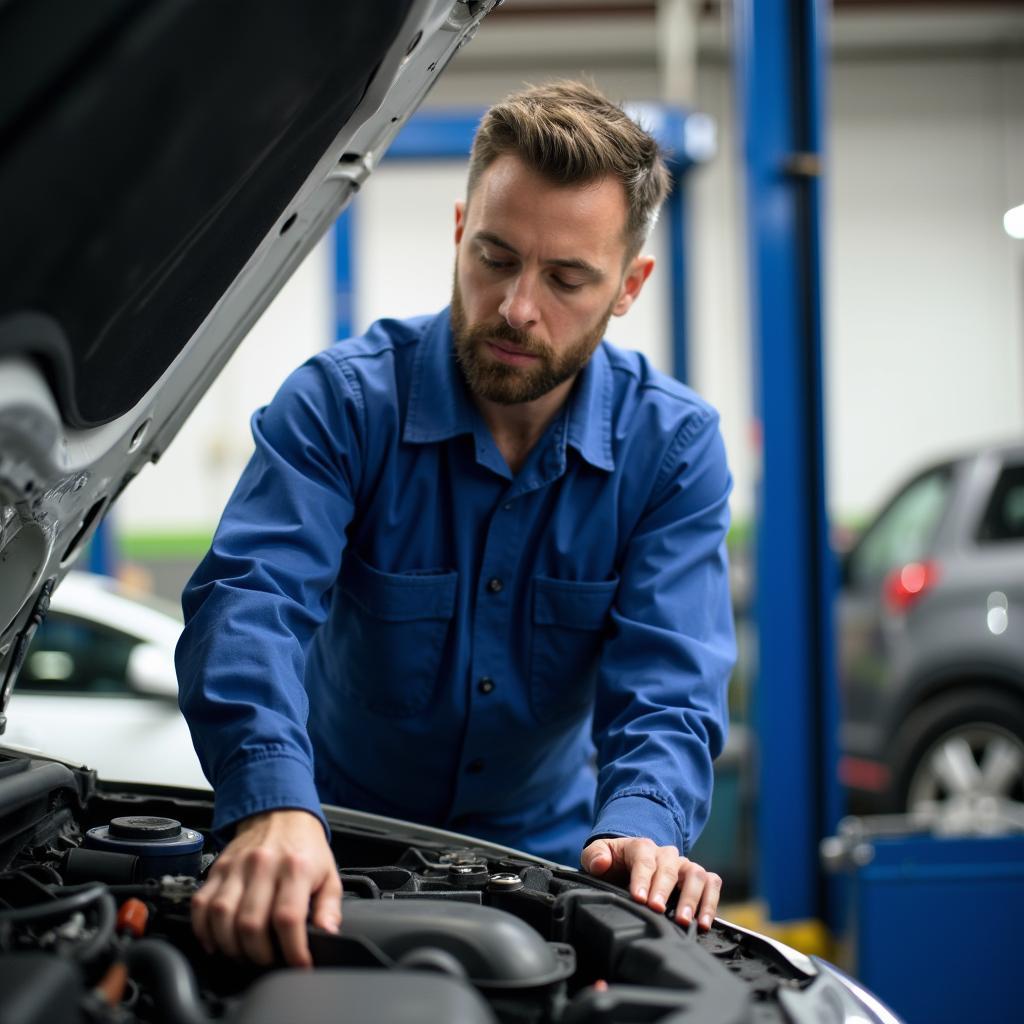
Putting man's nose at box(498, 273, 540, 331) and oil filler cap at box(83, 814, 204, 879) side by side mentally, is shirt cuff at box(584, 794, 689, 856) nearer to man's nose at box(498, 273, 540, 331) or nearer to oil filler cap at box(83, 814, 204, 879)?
oil filler cap at box(83, 814, 204, 879)

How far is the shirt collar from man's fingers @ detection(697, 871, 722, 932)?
0.60 meters

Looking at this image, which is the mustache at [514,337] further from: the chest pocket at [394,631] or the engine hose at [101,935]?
the engine hose at [101,935]

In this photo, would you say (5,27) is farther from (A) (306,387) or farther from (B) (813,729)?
(B) (813,729)

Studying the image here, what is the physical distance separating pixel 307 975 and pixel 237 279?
80cm

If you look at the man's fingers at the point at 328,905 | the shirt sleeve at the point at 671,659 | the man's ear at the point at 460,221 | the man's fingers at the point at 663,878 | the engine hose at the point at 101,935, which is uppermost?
the man's ear at the point at 460,221

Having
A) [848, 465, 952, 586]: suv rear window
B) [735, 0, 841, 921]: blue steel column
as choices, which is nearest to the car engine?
[735, 0, 841, 921]: blue steel column

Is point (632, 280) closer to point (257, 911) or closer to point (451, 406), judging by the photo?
point (451, 406)

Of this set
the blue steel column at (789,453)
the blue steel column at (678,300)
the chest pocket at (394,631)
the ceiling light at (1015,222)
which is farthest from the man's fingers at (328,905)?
the ceiling light at (1015,222)

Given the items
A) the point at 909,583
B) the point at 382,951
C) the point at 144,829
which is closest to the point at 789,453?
the point at 909,583

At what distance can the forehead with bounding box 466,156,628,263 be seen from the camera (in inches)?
56.8

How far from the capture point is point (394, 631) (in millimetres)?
1618

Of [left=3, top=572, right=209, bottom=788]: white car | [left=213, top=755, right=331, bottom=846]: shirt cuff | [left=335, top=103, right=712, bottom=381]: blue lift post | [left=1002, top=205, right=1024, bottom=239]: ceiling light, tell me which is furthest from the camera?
[left=1002, top=205, right=1024, bottom=239]: ceiling light

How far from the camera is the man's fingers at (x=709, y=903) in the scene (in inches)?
48.2

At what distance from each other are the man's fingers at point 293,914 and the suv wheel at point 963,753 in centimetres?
353
